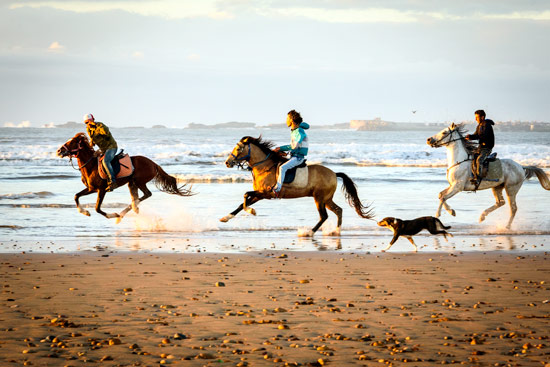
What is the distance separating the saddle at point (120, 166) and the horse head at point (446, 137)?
595cm

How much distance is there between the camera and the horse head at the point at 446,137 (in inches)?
582

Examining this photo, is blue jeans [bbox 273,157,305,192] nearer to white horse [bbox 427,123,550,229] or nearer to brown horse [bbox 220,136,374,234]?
brown horse [bbox 220,136,374,234]

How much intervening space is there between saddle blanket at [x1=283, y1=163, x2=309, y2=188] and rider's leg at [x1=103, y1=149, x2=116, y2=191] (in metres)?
3.73

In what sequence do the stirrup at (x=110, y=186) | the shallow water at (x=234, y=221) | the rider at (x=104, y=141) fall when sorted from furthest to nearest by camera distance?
the stirrup at (x=110, y=186)
the rider at (x=104, y=141)
the shallow water at (x=234, y=221)

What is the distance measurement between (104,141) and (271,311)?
28.6ft

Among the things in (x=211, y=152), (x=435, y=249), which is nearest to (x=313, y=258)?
(x=435, y=249)

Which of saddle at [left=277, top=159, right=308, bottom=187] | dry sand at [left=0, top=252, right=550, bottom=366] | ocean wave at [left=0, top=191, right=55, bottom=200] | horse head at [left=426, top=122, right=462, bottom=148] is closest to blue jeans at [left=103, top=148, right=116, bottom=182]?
Answer: saddle at [left=277, top=159, right=308, bottom=187]

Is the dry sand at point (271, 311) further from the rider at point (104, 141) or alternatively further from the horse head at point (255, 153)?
the rider at point (104, 141)

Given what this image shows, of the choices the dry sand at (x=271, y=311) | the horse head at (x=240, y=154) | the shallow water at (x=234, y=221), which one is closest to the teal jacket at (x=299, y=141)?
the horse head at (x=240, y=154)

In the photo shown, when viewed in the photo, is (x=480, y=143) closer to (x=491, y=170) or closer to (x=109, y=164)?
(x=491, y=170)

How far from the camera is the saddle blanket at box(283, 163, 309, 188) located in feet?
44.3

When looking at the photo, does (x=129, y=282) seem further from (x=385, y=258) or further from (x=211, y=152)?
(x=211, y=152)

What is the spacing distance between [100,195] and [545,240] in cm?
837

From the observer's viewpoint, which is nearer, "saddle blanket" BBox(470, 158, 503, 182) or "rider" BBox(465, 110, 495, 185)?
"rider" BBox(465, 110, 495, 185)
